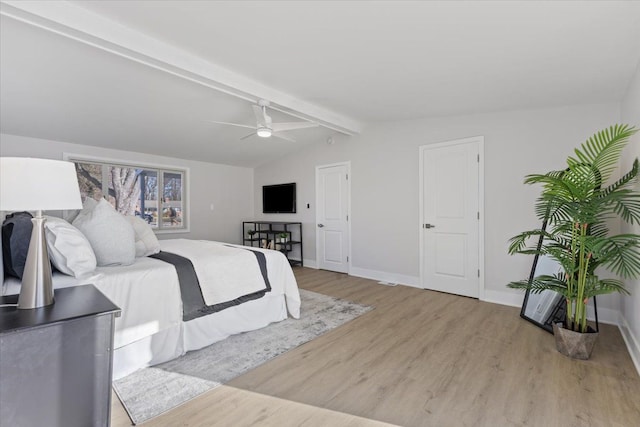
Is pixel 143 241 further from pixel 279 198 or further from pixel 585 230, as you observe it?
pixel 585 230

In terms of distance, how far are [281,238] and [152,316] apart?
378cm

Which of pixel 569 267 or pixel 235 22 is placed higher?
pixel 235 22

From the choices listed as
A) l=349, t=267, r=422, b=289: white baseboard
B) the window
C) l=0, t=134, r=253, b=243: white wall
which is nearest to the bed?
l=349, t=267, r=422, b=289: white baseboard

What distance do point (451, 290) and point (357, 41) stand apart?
10.6 feet

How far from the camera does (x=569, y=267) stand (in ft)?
7.60

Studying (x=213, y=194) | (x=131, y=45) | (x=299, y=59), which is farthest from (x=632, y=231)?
(x=213, y=194)

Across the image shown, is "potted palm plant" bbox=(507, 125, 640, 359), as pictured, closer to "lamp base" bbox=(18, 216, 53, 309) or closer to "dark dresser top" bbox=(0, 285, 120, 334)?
"dark dresser top" bbox=(0, 285, 120, 334)

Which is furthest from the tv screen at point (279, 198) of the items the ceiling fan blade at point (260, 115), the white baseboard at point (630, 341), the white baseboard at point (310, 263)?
the white baseboard at point (630, 341)

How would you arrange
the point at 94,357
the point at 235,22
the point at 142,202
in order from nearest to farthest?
1. the point at 94,357
2. the point at 235,22
3. the point at 142,202

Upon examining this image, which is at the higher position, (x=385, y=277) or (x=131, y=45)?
(x=131, y=45)

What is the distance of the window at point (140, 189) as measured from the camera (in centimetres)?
472

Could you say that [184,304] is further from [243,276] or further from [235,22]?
[235,22]

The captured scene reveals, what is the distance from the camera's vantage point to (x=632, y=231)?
244cm

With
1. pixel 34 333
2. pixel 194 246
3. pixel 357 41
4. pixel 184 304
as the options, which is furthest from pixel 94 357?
pixel 357 41
